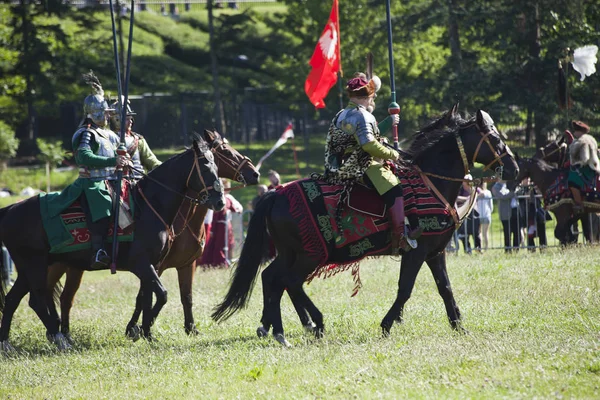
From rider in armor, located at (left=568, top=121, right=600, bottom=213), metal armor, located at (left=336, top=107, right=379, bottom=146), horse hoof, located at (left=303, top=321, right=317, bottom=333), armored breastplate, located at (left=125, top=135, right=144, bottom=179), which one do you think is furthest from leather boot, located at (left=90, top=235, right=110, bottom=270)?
rider in armor, located at (left=568, top=121, right=600, bottom=213)

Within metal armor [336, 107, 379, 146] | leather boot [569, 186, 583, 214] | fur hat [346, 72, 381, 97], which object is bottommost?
leather boot [569, 186, 583, 214]

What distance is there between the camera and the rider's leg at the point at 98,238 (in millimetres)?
10273

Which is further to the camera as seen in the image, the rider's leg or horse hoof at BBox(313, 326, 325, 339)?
the rider's leg

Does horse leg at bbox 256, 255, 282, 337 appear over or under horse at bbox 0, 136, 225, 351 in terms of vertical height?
under

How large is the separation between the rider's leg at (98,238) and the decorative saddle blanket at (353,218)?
232 cm

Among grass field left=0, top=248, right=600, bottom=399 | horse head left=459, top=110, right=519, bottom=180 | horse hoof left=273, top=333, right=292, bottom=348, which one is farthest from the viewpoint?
horse head left=459, top=110, right=519, bottom=180

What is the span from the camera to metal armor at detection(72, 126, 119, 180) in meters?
10.6

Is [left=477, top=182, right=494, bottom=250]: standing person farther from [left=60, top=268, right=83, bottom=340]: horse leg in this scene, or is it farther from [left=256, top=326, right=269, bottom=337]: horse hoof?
[left=60, top=268, right=83, bottom=340]: horse leg

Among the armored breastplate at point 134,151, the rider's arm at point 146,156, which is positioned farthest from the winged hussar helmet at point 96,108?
the rider's arm at point 146,156

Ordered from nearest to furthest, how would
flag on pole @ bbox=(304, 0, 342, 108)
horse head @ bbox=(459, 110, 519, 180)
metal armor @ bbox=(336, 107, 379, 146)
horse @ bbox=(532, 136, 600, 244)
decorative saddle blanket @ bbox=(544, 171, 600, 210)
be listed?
metal armor @ bbox=(336, 107, 379, 146) → horse head @ bbox=(459, 110, 519, 180) → decorative saddle blanket @ bbox=(544, 171, 600, 210) → horse @ bbox=(532, 136, 600, 244) → flag on pole @ bbox=(304, 0, 342, 108)

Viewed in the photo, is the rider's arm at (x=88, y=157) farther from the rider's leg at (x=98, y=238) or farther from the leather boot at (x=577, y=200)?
the leather boot at (x=577, y=200)

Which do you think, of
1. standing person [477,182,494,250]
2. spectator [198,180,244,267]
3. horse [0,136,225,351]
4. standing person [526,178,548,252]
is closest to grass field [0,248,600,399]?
horse [0,136,225,351]

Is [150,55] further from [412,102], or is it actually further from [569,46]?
[569,46]

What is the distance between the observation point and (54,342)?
10.5 metres
